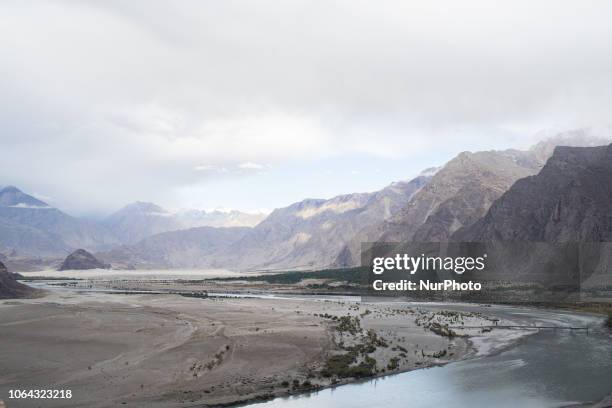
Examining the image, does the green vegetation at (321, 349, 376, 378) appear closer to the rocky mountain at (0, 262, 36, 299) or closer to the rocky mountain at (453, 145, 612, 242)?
the rocky mountain at (0, 262, 36, 299)

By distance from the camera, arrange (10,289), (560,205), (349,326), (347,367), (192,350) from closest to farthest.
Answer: (347,367) < (192,350) < (349,326) < (10,289) < (560,205)

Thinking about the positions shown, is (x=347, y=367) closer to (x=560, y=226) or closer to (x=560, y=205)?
(x=560, y=226)

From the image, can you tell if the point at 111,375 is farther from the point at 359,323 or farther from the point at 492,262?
the point at 492,262

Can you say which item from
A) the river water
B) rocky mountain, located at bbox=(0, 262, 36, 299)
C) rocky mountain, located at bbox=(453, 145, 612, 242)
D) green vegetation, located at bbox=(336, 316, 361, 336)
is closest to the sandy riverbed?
green vegetation, located at bbox=(336, 316, 361, 336)

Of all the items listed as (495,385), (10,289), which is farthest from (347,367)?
(10,289)

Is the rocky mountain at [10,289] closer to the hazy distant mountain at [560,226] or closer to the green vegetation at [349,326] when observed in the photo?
the green vegetation at [349,326]

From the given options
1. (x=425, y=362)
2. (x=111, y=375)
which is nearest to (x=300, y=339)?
(x=425, y=362)

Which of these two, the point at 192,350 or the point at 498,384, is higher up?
the point at 192,350

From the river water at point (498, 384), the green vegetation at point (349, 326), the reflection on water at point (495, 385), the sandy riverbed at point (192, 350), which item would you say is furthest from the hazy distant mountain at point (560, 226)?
the reflection on water at point (495, 385)
